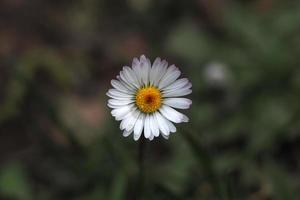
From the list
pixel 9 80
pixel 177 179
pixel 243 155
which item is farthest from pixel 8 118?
pixel 243 155

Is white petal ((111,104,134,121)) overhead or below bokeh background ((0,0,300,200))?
below

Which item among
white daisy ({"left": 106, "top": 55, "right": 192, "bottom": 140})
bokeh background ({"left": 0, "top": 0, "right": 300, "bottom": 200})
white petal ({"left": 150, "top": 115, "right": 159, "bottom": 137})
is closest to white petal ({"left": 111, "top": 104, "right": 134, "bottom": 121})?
white daisy ({"left": 106, "top": 55, "right": 192, "bottom": 140})

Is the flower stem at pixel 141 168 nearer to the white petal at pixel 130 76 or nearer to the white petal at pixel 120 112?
the white petal at pixel 120 112

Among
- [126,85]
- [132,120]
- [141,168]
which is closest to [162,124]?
[132,120]

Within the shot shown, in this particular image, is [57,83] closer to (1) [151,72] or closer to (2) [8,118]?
(2) [8,118]

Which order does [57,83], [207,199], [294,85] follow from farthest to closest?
[57,83] → [294,85] → [207,199]

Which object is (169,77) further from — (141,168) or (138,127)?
(141,168)

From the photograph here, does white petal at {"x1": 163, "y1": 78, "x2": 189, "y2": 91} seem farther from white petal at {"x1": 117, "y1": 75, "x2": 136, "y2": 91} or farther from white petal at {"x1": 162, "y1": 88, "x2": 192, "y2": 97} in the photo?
white petal at {"x1": 117, "y1": 75, "x2": 136, "y2": 91}

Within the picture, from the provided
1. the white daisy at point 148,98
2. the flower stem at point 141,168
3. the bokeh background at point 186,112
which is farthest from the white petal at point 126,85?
the bokeh background at point 186,112
